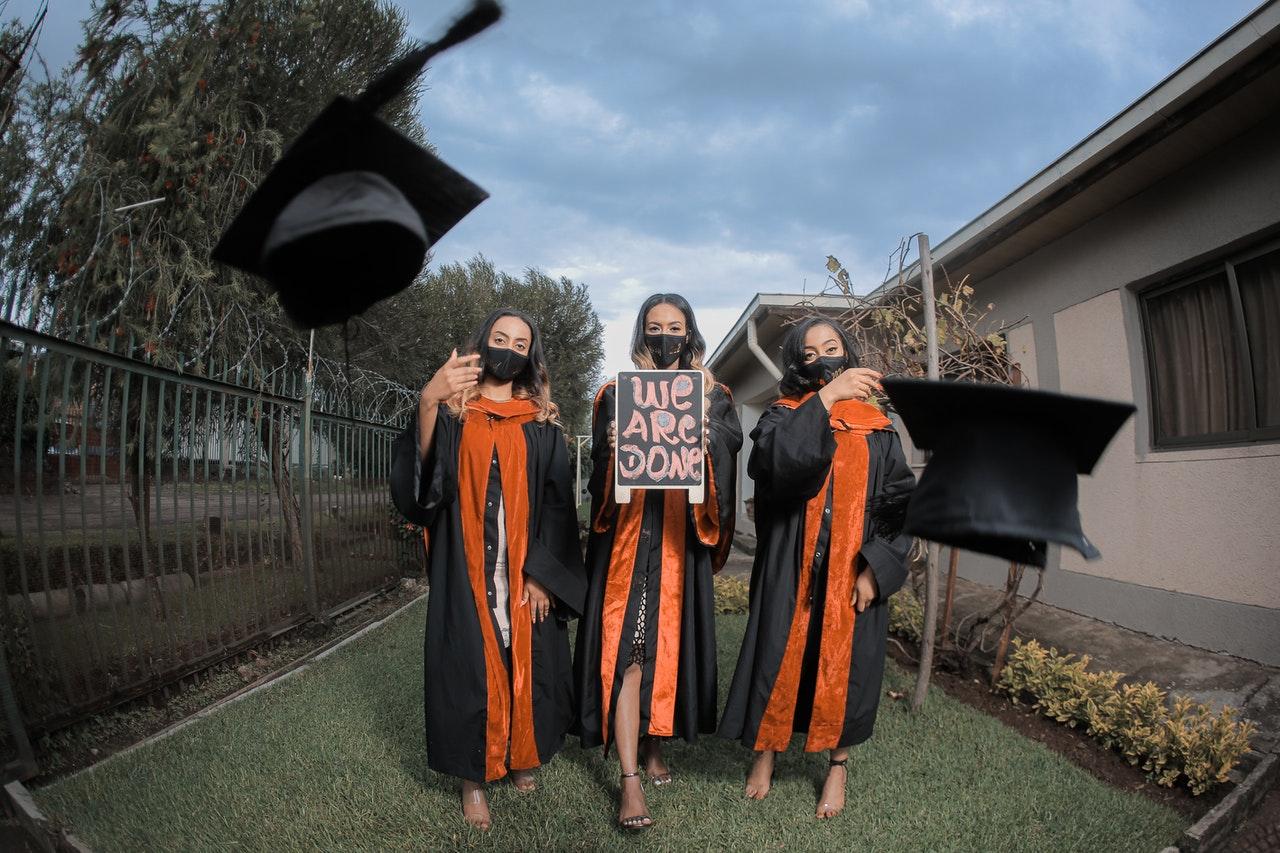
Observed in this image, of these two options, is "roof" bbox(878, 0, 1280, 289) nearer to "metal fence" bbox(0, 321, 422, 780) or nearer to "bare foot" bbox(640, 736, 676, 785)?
"bare foot" bbox(640, 736, 676, 785)

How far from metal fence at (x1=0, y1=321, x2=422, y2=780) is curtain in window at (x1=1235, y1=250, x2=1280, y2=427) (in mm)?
6400

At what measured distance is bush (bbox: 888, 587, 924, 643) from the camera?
514cm

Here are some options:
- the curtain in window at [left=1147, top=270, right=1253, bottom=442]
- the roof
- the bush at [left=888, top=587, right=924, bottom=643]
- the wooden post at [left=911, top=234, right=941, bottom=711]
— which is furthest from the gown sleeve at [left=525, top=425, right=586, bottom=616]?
the curtain in window at [left=1147, top=270, right=1253, bottom=442]

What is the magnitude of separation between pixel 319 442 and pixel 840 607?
4.95 meters

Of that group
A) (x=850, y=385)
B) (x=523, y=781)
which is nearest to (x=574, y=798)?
(x=523, y=781)

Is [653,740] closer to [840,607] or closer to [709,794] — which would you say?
[709,794]

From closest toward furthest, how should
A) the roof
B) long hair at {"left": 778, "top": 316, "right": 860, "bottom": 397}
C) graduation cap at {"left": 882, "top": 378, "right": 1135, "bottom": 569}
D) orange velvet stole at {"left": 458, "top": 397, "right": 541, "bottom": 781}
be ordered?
graduation cap at {"left": 882, "top": 378, "right": 1135, "bottom": 569}, orange velvet stole at {"left": 458, "top": 397, "right": 541, "bottom": 781}, long hair at {"left": 778, "top": 316, "right": 860, "bottom": 397}, the roof

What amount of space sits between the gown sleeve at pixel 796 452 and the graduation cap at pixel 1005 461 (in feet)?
3.27

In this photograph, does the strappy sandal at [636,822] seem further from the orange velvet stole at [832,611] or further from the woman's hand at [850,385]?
the woman's hand at [850,385]

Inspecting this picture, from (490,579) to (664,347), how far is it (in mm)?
1235

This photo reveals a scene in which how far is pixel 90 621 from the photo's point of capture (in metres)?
3.73

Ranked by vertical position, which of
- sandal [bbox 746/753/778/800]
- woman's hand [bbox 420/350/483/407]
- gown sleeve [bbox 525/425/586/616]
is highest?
woman's hand [bbox 420/350/483/407]

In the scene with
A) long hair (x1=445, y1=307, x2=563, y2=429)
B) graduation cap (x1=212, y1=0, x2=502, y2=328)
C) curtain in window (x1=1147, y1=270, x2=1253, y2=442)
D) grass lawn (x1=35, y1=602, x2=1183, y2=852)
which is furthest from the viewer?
curtain in window (x1=1147, y1=270, x2=1253, y2=442)

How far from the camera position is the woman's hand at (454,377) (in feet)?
8.38
